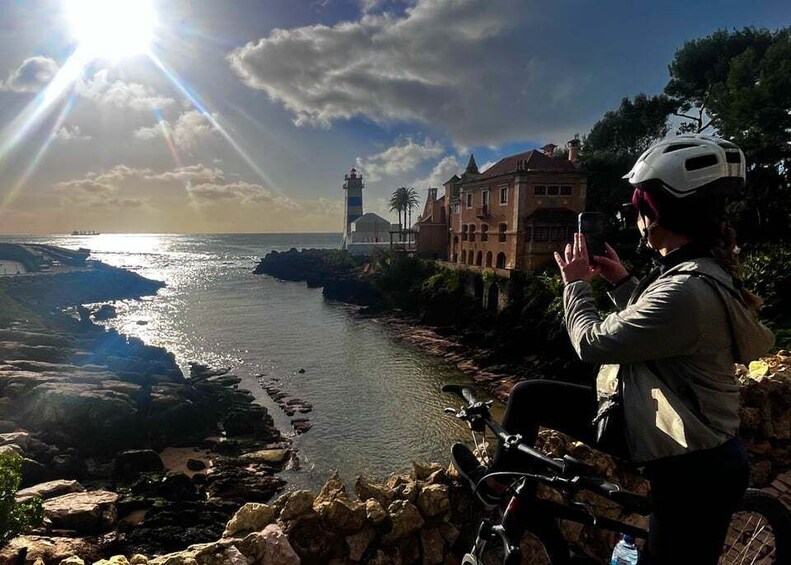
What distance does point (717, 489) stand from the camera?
5.84 feet

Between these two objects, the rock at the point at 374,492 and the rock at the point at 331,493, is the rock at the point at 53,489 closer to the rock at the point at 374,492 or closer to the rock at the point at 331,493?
the rock at the point at 331,493

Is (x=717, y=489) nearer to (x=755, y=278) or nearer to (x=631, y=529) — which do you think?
(x=631, y=529)

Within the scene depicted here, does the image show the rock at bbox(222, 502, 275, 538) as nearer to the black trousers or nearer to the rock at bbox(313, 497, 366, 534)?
the rock at bbox(313, 497, 366, 534)

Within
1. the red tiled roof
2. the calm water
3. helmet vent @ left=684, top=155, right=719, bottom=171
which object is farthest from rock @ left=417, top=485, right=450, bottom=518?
the red tiled roof

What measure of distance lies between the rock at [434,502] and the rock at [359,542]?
0.44m

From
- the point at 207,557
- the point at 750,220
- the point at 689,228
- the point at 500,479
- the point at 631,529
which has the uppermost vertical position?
the point at 750,220

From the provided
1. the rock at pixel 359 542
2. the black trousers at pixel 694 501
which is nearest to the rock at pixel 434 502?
the rock at pixel 359 542

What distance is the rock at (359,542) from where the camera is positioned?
323 cm

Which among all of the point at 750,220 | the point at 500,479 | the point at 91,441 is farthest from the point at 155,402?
the point at 750,220

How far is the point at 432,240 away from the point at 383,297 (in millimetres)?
8924

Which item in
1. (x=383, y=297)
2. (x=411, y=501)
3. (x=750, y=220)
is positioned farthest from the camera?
(x=383, y=297)

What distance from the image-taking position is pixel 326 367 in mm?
24656

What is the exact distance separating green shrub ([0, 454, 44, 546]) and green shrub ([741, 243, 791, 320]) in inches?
733

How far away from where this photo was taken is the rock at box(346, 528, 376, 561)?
3227 mm
